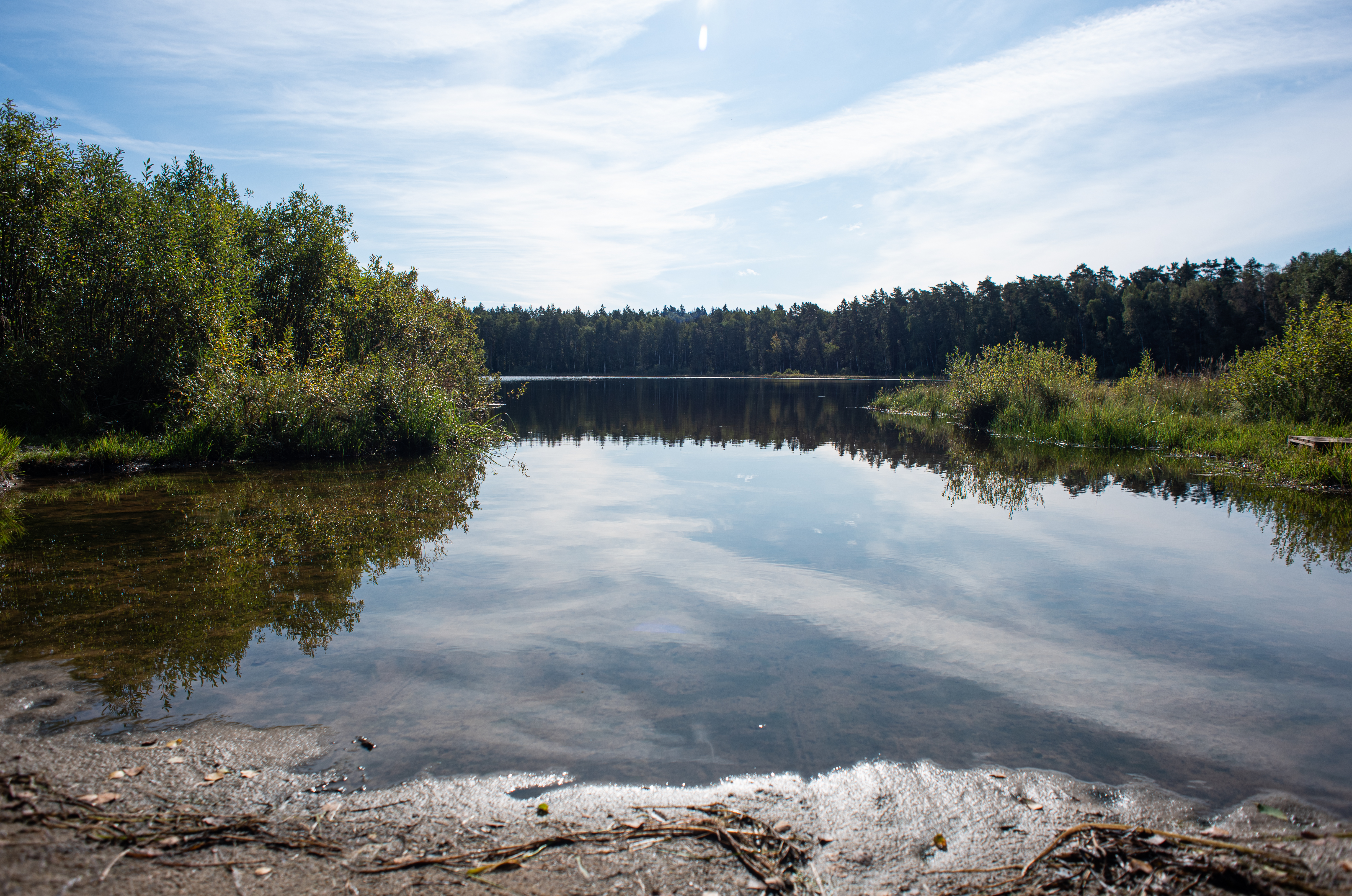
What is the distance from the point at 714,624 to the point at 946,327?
377 feet

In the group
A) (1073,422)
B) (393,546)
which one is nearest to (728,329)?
(1073,422)

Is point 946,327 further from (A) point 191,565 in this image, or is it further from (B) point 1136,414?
(A) point 191,565

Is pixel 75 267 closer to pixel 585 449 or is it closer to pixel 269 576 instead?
pixel 585 449

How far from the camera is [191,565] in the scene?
27.4ft

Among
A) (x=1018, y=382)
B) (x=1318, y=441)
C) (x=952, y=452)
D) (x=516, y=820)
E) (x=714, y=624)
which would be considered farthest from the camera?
(x=1018, y=382)

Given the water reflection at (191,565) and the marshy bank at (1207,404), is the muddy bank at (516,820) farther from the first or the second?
the marshy bank at (1207,404)

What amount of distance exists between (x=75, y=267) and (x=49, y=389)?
3591 millimetres

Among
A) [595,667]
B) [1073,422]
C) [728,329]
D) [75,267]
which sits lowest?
[595,667]

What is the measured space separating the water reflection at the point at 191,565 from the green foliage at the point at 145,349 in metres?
4.42

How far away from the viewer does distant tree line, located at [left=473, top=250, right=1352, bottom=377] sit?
3004 inches

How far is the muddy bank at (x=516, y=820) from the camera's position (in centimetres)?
307

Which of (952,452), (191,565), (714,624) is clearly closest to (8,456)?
(191,565)

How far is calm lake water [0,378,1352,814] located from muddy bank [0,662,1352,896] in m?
0.22

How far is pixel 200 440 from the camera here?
1798 cm
